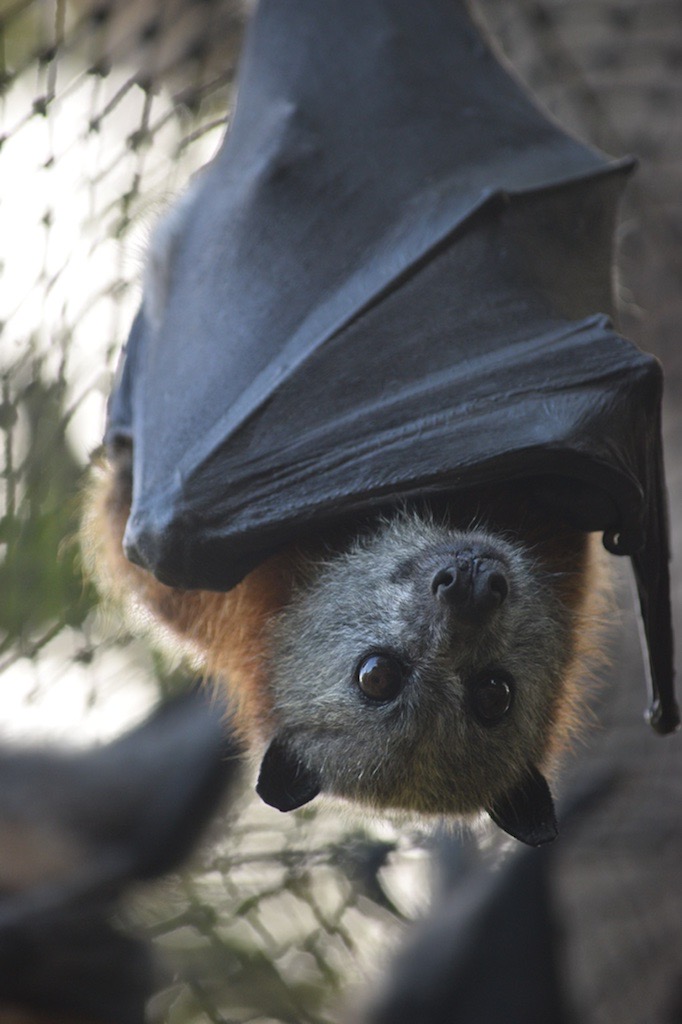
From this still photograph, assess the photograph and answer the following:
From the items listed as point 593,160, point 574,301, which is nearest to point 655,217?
point 593,160

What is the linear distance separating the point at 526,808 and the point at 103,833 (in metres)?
2.30

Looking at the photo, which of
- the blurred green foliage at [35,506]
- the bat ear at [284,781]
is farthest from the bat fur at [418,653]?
the blurred green foliage at [35,506]

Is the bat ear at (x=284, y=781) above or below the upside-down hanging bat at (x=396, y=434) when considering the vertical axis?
below

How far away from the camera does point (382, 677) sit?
208 centimetres

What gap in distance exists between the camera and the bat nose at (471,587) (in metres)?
1.92

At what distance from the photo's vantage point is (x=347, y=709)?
218 centimetres

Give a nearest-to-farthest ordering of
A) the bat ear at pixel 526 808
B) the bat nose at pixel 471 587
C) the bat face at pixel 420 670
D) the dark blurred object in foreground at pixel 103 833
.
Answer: the bat nose at pixel 471 587 < the bat face at pixel 420 670 < the bat ear at pixel 526 808 < the dark blurred object in foreground at pixel 103 833

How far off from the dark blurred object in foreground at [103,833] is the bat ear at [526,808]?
1626 millimetres

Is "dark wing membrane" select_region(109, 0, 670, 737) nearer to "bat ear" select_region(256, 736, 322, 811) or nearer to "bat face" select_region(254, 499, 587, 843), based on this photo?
"bat face" select_region(254, 499, 587, 843)

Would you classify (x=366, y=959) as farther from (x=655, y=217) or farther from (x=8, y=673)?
(x=655, y=217)

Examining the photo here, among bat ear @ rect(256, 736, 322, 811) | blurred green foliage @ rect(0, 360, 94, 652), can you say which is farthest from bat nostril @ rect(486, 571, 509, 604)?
blurred green foliage @ rect(0, 360, 94, 652)

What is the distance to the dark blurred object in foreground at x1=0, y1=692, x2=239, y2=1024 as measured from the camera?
10.5ft

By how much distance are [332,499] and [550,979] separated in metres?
3.13

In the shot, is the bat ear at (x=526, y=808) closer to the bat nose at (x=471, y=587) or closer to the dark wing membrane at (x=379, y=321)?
the dark wing membrane at (x=379, y=321)
